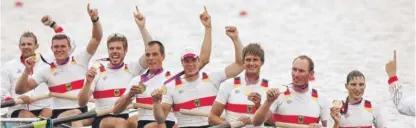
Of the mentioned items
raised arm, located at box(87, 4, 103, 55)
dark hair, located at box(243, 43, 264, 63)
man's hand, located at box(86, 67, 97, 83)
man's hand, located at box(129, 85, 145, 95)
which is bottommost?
man's hand, located at box(129, 85, 145, 95)

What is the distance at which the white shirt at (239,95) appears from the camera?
8.76 meters

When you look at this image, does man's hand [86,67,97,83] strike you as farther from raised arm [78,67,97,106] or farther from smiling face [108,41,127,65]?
smiling face [108,41,127,65]

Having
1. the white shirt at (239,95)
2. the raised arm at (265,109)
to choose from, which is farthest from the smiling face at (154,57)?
the raised arm at (265,109)

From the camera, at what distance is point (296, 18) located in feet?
57.5

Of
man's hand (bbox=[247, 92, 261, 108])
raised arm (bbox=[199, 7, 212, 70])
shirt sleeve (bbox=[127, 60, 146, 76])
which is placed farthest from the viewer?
shirt sleeve (bbox=[127, 60, 146, 76])

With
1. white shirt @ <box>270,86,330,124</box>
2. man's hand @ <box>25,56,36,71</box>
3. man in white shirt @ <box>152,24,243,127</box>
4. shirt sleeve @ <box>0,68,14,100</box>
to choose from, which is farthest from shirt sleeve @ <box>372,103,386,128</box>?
shirt sleeve @ <box>0,68,14,100</box>

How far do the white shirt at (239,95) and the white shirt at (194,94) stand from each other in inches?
12.5

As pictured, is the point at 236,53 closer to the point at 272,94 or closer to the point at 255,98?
the point at 255,98

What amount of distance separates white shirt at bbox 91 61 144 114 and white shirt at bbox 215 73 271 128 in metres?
1.18

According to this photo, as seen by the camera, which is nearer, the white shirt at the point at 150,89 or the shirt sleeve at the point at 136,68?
the white shirt at the point at 150,89

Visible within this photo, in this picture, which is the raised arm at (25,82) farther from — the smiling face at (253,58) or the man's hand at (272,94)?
the man's hand at (272,94)

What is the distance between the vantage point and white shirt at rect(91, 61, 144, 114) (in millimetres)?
9672

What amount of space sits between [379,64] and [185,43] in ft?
9.91

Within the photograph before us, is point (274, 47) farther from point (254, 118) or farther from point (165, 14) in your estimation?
point (254, 118)
